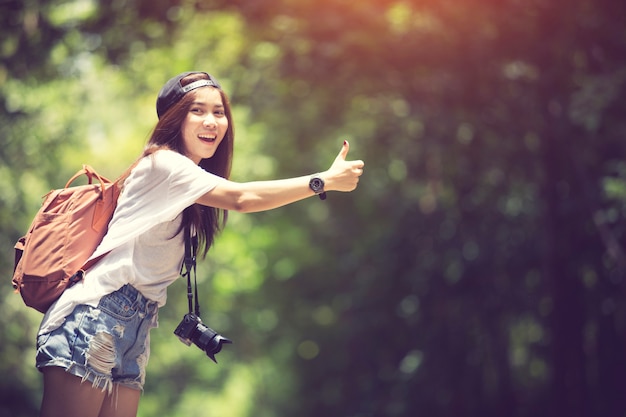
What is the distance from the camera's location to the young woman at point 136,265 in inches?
117

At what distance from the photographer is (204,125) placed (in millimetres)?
3273

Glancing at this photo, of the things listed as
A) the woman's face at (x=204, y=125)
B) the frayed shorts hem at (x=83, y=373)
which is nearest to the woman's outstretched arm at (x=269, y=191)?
the woman's face at (x=204, y=125)

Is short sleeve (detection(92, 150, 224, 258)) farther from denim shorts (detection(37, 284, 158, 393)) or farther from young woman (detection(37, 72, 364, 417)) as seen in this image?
denim shorts (detection(37, 284, 158, 393))

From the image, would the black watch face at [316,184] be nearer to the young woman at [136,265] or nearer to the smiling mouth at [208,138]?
the young woman at [136,265]

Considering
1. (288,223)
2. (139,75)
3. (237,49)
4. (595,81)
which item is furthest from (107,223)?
(288,223)

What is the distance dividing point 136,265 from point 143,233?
108mm

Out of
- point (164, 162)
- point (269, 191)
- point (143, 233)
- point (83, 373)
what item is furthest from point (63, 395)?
point (269, 191)

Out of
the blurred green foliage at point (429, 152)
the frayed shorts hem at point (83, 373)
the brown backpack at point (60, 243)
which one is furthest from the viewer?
the blurred green foliage at point (429, 152)

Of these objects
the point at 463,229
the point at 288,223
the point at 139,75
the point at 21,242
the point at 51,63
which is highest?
the point at 21,242

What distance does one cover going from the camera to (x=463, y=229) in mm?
10492

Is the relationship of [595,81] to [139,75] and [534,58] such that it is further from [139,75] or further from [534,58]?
[139,75]

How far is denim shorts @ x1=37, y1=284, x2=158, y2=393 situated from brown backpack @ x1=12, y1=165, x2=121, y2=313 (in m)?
0.12

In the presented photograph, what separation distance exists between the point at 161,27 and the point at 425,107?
10.1 ft

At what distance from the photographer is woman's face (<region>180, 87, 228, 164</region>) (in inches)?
129
